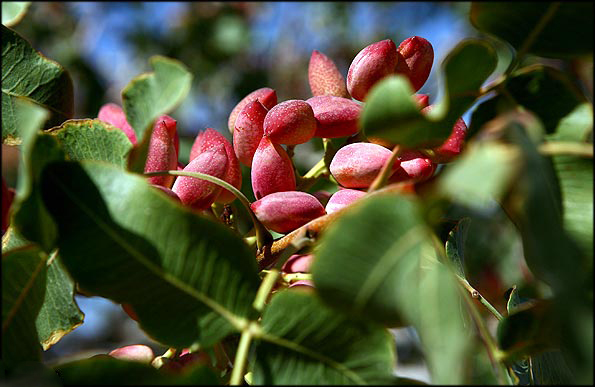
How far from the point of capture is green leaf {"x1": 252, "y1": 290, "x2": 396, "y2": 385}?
1.34 ft

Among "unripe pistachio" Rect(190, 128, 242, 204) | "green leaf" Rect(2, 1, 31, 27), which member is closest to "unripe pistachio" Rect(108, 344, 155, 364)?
"unripe pistachio" Rect(190, 128, 242, 204)

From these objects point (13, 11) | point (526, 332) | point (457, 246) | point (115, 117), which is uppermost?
point (13, 11)

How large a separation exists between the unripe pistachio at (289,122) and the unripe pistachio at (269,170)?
1 cm

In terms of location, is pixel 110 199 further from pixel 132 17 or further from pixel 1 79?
pixel 132 17

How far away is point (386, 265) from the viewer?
0.36 metres

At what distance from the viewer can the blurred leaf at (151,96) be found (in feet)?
1.41

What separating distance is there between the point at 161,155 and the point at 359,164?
0.19 meters

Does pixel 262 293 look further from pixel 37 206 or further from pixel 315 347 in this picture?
pixel 37 206

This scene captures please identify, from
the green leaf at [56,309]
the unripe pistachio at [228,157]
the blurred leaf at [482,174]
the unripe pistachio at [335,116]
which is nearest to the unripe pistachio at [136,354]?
the green leaf at [56,309]

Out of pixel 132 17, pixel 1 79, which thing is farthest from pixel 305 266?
pixel 132 17

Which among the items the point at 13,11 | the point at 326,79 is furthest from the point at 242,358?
the point at 13,11

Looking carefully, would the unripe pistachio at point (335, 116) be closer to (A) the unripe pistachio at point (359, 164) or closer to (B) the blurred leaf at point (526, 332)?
(A) the unripe pistachio at point (359, 164)

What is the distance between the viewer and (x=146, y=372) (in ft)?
1.27

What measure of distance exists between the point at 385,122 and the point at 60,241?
0.22 meters
